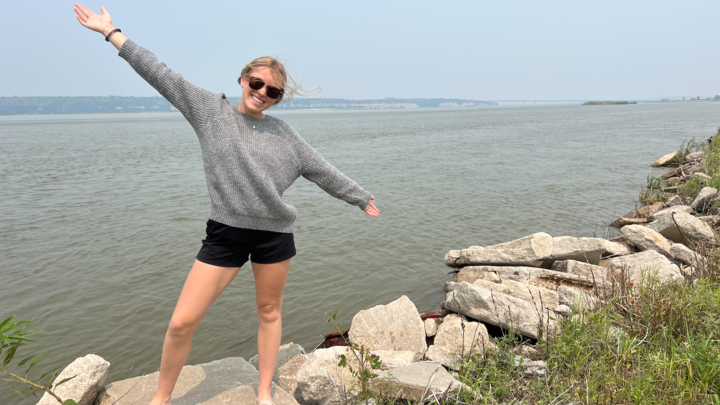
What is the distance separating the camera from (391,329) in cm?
474

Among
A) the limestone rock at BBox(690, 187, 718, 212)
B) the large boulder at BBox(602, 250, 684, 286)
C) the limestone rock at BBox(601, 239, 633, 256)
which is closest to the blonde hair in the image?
the large boulder at BBox(602, 250, 684, 286)

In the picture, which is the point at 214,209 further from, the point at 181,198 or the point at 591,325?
the point at 181,198

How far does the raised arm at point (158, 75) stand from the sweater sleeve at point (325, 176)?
2.04 feet

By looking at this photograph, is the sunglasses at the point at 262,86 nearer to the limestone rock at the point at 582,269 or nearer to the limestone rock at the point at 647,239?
the limestone rock at the point at 582,269

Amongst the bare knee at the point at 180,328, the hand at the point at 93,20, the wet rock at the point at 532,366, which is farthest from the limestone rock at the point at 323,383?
the hand at the point at 93,20

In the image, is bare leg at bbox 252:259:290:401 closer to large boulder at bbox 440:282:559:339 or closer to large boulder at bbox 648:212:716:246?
large boulder at bbox 440:282:559:339

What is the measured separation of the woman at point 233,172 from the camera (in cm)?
268

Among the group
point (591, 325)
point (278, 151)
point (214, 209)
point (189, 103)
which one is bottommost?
point (591, 325)

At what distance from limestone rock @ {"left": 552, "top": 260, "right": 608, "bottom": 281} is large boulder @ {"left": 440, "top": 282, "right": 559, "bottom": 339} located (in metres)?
1.66

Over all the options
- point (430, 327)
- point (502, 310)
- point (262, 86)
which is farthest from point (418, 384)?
point (262, 86)

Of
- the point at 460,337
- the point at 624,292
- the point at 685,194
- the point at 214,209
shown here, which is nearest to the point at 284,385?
the point at 460,337

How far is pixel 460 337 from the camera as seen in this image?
4488 millimetres

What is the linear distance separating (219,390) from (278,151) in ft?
6.63

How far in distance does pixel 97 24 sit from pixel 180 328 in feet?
6.35
